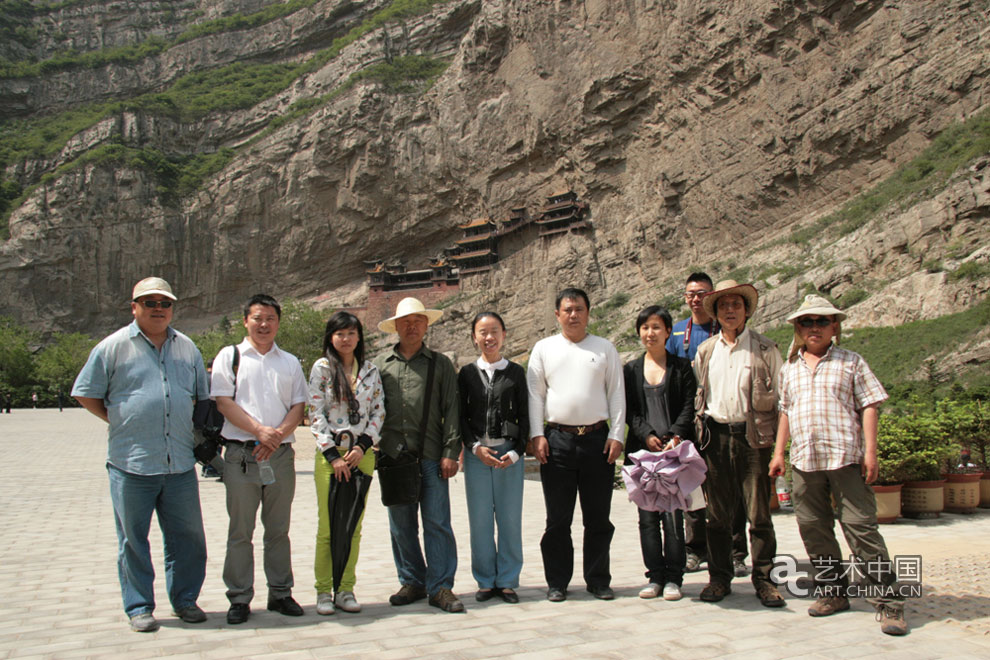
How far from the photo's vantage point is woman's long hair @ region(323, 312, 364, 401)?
3984 millimetres

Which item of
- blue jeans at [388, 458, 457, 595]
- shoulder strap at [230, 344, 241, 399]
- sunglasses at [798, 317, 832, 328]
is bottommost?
blue jeans at [388, 458, 457, 595]

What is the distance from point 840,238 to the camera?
26.2 meters

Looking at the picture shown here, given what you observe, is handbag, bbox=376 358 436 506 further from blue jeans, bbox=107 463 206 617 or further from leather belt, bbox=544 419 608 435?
blue jeans, bbox=107 463 206 617

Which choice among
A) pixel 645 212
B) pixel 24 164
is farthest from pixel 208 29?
pixel 645 212

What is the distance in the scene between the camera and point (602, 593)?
157 inches

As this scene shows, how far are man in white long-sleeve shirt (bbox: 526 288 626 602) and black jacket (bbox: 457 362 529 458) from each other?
0.26 ft

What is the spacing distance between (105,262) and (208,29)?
3108 centimetres

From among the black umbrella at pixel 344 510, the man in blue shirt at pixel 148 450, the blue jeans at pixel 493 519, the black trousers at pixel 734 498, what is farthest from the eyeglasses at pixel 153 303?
the black trousers at pixel 734 498

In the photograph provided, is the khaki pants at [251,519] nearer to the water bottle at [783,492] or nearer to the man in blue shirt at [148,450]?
the man in blue shirt at [148,450]

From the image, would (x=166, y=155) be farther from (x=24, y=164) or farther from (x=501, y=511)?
(x=501, y=511)

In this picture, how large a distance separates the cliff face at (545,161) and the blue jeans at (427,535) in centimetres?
1975

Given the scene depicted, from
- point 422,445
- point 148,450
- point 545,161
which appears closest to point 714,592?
point 422,445

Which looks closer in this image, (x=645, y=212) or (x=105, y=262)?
(x=645, y=212)

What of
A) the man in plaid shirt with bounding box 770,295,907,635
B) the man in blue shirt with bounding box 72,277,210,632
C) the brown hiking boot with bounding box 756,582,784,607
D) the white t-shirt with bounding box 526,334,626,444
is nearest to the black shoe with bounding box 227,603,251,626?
the man in blue shirt with bounding box 72,277,210,632
